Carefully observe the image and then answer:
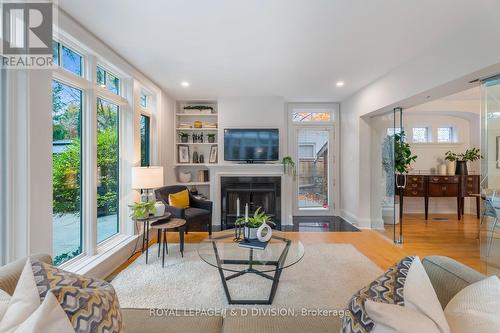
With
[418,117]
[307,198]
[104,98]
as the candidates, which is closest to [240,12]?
[104,98]

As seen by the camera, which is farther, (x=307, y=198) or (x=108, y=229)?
(x=307, y=198)

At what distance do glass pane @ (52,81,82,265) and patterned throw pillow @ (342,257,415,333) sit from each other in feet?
8.78

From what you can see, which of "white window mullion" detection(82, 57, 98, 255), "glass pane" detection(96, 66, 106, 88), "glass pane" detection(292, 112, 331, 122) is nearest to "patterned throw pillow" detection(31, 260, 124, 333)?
"white window mullion" detection(82, 57, 98, 255)

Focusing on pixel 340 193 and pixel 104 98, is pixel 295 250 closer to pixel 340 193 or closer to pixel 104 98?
pixel 104 98

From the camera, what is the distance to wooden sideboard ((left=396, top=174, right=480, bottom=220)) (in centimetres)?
545

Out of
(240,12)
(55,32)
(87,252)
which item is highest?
(240,12)

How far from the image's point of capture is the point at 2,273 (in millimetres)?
981

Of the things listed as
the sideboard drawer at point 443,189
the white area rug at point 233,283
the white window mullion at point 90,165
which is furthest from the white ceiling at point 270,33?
the sideboard drawer at point 443,189

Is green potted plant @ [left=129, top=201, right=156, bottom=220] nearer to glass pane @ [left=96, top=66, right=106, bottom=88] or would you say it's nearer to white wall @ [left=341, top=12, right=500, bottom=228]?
glass pane @ [left=96, top=66, right=106, bottom=88]

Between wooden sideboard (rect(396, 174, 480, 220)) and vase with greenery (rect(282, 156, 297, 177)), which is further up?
vase with greenery (rect(282, 156, 297, 177))

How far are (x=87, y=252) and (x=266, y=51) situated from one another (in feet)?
10.5

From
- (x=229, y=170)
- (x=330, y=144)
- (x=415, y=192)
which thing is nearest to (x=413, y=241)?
(x=415, y=192)

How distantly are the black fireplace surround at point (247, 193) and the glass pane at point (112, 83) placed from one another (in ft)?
8.17

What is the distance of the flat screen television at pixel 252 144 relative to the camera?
5117mm
